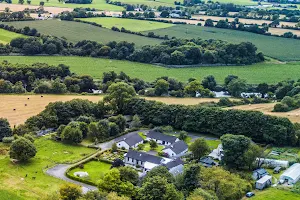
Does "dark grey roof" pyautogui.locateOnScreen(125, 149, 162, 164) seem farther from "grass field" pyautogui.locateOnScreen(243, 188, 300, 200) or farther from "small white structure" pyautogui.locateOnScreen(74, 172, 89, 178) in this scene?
"grass field" pyautogui.locateOnScreen(243, 188, 300, 200)

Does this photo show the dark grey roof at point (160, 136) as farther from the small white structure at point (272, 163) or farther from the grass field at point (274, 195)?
the grass field at point (274, 195)

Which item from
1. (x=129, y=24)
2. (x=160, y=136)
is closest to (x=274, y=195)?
(x=160, y=136)

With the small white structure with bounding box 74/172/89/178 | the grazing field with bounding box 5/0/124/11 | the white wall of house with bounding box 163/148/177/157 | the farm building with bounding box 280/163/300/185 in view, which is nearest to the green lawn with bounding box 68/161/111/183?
the small white structure with bounding box 74/172/89/178

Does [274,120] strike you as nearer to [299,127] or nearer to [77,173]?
[299,127]

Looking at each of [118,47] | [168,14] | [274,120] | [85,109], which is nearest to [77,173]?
[85,109]

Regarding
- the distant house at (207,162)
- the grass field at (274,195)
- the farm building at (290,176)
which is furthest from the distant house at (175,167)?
the farm building at (290,176)

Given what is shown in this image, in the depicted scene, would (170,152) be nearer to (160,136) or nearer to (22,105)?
(160,136)
